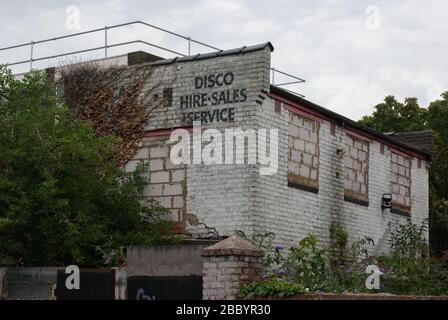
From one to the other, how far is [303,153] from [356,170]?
2728 millimetres

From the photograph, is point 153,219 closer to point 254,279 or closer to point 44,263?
point 44,263

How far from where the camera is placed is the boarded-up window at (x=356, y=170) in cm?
2091

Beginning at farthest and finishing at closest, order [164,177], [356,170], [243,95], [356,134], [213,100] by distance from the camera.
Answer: [356,134] → [356,170] → [164,177] → [213,100] → [243,95]

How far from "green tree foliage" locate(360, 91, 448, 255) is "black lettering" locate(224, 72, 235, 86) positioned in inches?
444

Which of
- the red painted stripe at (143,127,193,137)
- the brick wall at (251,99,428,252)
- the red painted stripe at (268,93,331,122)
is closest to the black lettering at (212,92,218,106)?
the red painted stripe at (143,127,193,137)

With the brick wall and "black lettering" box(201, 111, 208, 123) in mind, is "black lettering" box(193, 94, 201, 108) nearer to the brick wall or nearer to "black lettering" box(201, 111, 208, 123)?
"black lettering" box(201, 111, 208, 123)

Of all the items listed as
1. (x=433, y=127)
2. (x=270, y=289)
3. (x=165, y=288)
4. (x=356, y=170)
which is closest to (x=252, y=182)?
(x=165, y=288)

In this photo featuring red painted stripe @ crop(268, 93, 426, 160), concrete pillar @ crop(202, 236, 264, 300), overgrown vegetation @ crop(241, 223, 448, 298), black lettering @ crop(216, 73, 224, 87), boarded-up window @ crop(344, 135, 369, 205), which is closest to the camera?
overgrown vegetation @ crop(241, 223, 448, 298)

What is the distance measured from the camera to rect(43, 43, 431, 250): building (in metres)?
17.4

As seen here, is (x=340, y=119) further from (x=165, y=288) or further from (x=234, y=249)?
(x=234, y=249)

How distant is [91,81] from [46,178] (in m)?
4.81

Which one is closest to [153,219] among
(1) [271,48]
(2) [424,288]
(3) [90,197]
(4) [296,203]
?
(3) [90,197]

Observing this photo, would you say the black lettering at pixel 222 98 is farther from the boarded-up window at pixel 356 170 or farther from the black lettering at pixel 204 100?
the boarded-up window at pixel 356 170

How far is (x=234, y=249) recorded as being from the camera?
469 inches
